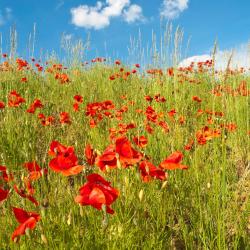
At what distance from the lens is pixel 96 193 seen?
3.45 feet

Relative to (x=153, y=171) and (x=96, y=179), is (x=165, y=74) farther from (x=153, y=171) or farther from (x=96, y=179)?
(x=96, y=179)

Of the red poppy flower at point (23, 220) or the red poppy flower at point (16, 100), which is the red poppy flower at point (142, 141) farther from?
the red poppy flower at point (16, 100)

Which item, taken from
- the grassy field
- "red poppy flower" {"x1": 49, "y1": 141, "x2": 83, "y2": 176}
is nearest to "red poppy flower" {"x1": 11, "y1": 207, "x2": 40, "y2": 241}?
the grassy field

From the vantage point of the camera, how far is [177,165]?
146 centimetres

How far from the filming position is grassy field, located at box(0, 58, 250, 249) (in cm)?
136

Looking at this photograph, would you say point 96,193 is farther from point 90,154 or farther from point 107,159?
point 90,154

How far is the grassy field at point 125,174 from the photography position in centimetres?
136

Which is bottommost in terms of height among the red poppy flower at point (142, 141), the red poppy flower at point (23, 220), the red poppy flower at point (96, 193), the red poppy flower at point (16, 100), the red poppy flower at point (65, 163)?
the red poppy flower at point (23, 220)

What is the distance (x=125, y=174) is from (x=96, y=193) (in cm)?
82

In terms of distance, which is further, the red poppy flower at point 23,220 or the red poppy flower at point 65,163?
the red poppy flower at point 65,163

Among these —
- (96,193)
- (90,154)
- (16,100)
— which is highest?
(16,100)

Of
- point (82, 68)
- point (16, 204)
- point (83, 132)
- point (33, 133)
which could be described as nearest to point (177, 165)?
point (16, 204)

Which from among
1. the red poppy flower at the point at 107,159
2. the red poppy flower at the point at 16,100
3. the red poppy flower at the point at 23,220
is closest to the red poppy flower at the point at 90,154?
the red poppy flower at the point at 107,159

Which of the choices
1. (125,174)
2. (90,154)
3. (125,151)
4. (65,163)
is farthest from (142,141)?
(65,163)
